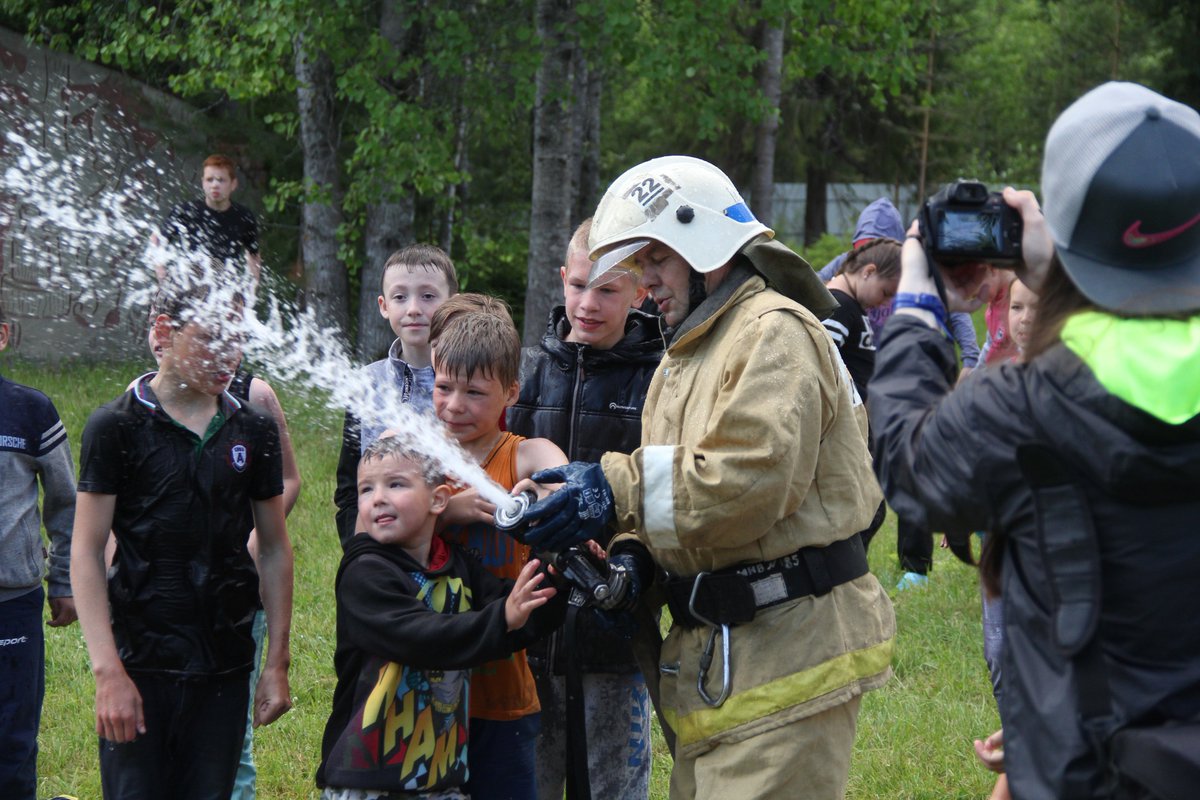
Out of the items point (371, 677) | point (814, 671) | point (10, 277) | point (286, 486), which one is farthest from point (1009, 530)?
point (10, 277)

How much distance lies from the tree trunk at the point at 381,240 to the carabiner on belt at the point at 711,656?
32.5 ft

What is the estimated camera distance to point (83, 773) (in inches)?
215

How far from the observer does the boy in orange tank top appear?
392 centimetres

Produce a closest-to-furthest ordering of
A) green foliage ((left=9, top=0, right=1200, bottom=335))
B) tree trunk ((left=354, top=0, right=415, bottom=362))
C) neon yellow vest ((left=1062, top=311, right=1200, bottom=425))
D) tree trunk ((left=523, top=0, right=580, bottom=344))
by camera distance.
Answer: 1. neon yellow vest ((left=1062, top=311, right=1200, bottom=425))
2. tree trunk ((left=523, top=0, right=580, bottom=344))
3. green foliage ((left=9, top=0, right=1200, bottom=335))
4. tree trunk ((left=354, top=0, right=415, bottom=362))

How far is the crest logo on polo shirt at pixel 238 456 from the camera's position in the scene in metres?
3.97

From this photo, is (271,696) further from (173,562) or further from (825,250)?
(825,250)

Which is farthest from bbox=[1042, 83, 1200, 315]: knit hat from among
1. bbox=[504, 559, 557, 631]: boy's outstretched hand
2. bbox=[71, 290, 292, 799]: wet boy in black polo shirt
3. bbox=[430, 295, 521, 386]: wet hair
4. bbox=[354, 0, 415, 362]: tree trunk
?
bbox=[354, 0, 415, 362]: tree trunk

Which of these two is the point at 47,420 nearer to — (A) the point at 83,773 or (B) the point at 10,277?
(A) the point at 83,773

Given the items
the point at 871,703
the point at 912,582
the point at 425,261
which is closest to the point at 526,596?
the point at 425,261

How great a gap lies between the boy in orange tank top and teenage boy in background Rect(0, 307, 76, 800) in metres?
1.46

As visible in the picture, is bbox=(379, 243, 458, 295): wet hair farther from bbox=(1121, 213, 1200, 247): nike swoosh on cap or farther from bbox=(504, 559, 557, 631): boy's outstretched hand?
bbox=(1121, 213, 1200, 247): nike swoosh on cap

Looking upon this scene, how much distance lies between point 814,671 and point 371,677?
51.0 inches

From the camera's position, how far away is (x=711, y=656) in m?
3.24

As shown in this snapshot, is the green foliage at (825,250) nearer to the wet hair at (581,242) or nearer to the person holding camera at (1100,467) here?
the wet hair at (581,242)
